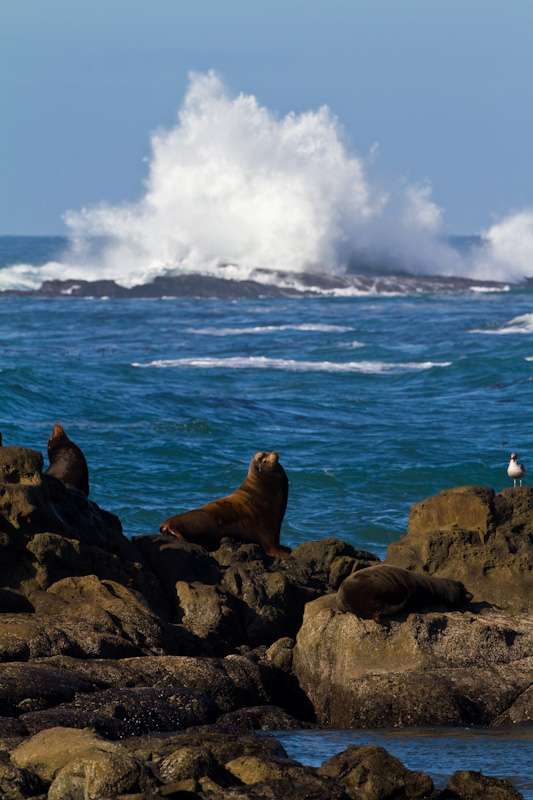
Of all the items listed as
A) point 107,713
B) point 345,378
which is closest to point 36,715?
point 107,713

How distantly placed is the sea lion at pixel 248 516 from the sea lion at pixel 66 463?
0.94 m

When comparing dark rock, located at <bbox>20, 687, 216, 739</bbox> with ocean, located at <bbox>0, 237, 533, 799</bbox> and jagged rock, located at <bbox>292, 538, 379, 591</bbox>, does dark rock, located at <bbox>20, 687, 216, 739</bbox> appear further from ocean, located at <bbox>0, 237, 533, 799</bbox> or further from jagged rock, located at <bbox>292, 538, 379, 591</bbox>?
jagged rock, located at <bbox>292, 538, 379, 591</bbox>

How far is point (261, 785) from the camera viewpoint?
5.09 m

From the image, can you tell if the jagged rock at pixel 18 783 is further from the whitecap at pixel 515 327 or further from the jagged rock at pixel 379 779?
the whitecap at pixel 515 327

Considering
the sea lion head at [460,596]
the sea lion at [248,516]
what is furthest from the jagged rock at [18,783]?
the sea lion at [248,516]

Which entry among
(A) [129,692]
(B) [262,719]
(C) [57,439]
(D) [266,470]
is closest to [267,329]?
(D) [266,470]

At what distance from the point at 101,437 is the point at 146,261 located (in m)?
59.5

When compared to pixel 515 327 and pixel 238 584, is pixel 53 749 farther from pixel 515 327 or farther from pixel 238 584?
pixel 515 327

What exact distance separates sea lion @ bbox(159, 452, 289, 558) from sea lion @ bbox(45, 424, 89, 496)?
942mm

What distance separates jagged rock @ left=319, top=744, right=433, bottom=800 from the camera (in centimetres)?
521

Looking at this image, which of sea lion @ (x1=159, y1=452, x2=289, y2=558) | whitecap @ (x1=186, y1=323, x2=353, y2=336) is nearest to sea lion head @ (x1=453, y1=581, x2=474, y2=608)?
sea lion @ (x1=159, y1=452, x2=289, y2=558)

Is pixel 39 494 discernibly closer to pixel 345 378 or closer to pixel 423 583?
pixel 423 583

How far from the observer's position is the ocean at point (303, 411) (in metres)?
15.7

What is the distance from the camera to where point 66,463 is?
10.6 m
